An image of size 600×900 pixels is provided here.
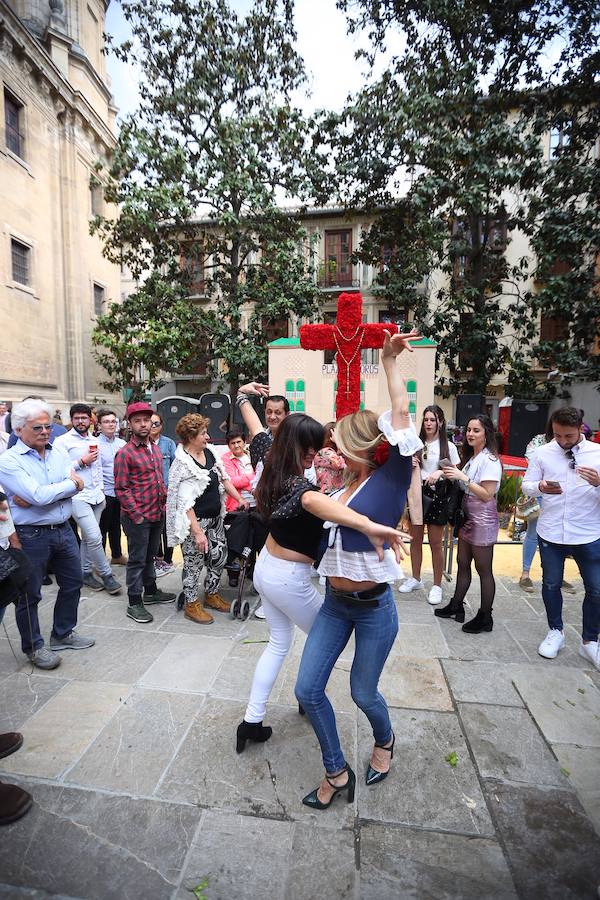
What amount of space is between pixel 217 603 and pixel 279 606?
2.25 meters

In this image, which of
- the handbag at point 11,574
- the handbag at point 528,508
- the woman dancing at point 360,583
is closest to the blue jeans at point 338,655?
the woman dancing at point 360,583

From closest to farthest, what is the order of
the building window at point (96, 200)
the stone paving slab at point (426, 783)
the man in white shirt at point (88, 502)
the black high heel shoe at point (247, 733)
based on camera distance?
the stone paving slab at point (426, 783) → the black high heel shoe at point (247, 733) → the man in white shirt at point (88, 502) → the building window at point (96, 200)

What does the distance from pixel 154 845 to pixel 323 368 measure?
1093cm

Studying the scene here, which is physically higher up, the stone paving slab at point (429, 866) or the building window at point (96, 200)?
the building window at point (96, 200)

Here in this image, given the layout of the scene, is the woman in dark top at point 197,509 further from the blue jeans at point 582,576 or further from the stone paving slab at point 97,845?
the blue jeans at point 582,576

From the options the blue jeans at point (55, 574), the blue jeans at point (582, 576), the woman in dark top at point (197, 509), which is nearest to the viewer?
the blue jeans at point (55, 574)

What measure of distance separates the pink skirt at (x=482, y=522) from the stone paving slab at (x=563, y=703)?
3.33 feet

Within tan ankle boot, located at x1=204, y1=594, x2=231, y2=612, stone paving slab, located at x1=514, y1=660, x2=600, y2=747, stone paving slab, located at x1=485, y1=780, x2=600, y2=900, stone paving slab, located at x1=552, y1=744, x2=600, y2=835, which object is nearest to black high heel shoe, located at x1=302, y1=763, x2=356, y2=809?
stone paving slab, located at x1=485, y1=780, x2=600, y2=900

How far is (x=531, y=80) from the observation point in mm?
10203

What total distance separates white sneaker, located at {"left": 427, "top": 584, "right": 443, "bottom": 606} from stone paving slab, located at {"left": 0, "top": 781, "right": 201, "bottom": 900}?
3088 mm

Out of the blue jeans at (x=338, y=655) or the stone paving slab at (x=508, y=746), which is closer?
the blue jeans at (x=338, y=655)

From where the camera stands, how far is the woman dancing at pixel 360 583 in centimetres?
200

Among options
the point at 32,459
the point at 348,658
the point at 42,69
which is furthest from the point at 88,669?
the point at 42,69

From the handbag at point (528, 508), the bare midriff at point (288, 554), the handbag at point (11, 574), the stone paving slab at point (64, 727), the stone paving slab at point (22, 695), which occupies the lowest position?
the stone paving slab at point (22, 695)
